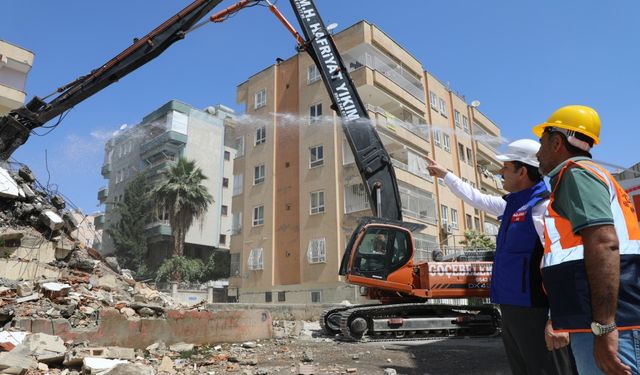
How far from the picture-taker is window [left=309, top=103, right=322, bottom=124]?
29128 mm

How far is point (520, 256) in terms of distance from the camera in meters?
3.17

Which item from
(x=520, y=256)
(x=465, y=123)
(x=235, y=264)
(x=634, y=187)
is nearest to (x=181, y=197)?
(x=235, y=264)

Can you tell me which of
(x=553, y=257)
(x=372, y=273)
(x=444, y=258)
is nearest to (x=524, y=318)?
(x=553, y=257)

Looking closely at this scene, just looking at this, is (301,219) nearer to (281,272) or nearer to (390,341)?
(281,272)

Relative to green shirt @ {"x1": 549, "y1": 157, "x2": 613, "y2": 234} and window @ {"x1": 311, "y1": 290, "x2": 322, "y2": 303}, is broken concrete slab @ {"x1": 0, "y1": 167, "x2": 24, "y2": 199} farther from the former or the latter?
window @ {"x1": 311, "y1": 290, "x2": 322, "y2": 303}

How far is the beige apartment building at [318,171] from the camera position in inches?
1045

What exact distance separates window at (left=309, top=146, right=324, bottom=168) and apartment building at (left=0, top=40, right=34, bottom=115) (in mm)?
18457

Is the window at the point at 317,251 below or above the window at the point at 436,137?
below

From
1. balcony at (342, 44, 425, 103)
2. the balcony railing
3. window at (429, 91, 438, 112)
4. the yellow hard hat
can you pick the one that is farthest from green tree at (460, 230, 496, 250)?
the yellow hard hat

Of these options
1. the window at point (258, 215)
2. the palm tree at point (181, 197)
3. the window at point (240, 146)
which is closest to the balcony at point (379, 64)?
the window at point (240, 146)

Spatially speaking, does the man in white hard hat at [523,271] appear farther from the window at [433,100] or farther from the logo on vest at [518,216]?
the window at [433,100]

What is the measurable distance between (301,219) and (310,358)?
21528mm

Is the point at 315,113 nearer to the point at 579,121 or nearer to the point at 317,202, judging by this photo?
the point at 317,202

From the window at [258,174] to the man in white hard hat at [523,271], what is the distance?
92.4 ft
